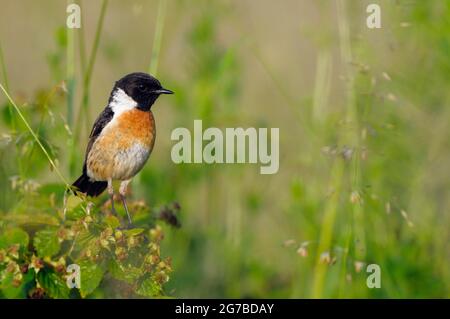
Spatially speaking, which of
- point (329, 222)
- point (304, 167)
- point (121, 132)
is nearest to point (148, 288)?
point (121, 132)

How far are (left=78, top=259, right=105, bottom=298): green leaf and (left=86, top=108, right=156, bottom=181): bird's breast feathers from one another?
46 cm

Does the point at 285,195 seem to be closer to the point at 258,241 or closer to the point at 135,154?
the point at 258,241

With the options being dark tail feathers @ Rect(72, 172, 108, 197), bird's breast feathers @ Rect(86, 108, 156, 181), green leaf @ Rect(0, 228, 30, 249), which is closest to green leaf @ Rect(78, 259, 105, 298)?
green leaf @ Rect(0, 228, 30, 249)

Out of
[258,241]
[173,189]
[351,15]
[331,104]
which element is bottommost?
[258,241]

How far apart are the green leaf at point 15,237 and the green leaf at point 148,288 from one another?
543mm

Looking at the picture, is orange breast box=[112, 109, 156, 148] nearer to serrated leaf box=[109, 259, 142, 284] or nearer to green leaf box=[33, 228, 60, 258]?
serrated leaf box=[109, 259, 142, 284]

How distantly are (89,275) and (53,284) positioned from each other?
20 cm

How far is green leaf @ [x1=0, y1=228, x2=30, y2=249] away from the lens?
220cm

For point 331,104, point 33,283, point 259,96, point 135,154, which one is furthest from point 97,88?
point 135,154

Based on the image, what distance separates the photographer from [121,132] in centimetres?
167

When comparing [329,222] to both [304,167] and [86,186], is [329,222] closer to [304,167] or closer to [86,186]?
[304,167]

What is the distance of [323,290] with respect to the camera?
3615 millimetres

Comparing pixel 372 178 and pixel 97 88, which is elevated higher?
pixel 97 88

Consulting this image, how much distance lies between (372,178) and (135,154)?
2.51m
